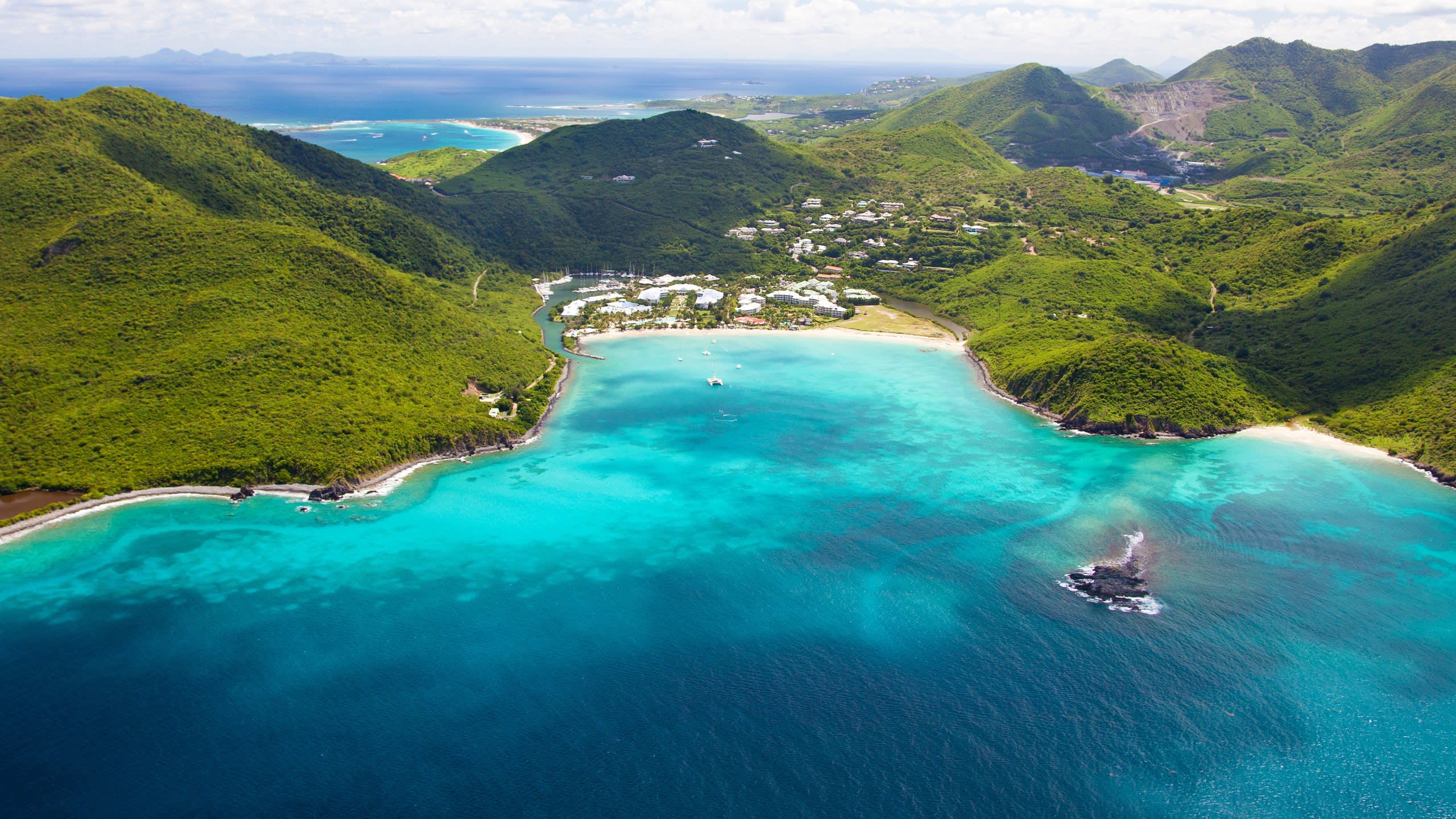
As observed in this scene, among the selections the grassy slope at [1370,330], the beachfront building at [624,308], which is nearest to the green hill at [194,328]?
the beachfront building at [624,308]

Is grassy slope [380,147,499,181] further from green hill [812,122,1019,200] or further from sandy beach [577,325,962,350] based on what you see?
sandy beach [577,325,962,350]

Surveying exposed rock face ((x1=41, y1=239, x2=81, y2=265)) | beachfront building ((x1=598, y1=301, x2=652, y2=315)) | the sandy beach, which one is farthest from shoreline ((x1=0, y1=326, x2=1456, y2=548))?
exposed rock face ((x1=41, y1=239, x2=81, y2=265))

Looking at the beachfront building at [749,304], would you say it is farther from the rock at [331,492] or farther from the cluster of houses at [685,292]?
the rock at [331,492]

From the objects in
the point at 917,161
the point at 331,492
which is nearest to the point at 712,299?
the point at 331,492

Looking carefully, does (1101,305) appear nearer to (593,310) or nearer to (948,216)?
(948,216)

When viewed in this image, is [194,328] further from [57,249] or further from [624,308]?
[624,308]

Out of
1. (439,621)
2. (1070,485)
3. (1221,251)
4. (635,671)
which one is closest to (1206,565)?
(1070,485)
